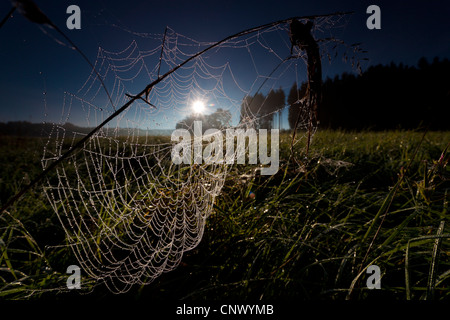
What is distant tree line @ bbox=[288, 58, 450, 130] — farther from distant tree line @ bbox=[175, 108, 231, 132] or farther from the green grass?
the green grass

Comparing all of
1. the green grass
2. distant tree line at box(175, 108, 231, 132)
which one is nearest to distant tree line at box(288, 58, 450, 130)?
distant tree line at box(175, 108, 231, 132)

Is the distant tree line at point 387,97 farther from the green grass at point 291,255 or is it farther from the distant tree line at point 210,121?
the green grass at point 291,255

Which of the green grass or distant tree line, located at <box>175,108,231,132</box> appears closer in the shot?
the green grass

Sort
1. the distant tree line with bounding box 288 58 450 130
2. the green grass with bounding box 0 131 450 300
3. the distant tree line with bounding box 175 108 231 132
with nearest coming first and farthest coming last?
the green grass with bounding box 0 131 450 300 < the distant tree line with bounding box 175 108 231 132 < the distant tree line with bounding box 288 58 450 130

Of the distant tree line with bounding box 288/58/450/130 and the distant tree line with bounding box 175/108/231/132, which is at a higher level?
the distant tree line with bounding box 288/58/450/130

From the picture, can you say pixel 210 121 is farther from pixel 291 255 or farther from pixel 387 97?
pixel 387 97

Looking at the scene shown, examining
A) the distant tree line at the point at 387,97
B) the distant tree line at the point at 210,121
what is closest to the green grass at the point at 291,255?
the distant tree line at the point at 210,121

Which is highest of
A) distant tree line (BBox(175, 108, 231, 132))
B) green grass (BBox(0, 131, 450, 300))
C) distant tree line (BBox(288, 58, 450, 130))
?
distant tree line (BBox(288, 58, 450, 130))

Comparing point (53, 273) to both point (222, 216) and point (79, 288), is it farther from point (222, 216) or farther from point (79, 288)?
point (222, 216)

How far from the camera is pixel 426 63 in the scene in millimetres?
38781

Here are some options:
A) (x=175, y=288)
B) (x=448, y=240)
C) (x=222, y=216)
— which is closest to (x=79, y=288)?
(x=175, y=288)

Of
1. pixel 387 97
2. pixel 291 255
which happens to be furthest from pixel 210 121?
pixel 387 97

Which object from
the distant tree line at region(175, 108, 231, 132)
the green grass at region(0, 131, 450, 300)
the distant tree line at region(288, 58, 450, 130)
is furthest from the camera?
the distant tree line at region(288, 58, 450, 130)
